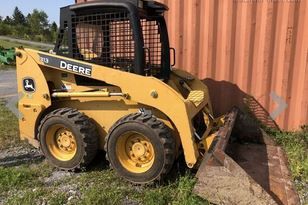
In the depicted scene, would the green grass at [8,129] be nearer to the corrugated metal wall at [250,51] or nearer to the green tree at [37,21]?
the corrugated metal wall at [250,51]

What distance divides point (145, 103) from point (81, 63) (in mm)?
931

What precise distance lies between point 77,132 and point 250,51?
3.06 meters

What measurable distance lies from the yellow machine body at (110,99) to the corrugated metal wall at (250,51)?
1.05m

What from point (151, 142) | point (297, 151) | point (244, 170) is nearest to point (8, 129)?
point (151, 142)

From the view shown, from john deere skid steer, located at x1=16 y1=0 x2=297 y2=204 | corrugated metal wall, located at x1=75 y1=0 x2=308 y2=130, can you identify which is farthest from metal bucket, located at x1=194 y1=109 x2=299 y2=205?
corrugated metal wall, located at x1=75 y1=0 x2=308 y2=130

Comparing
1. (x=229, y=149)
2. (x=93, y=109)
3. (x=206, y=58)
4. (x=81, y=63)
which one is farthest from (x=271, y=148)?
(x=81, y=63)

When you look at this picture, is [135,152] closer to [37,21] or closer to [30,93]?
[30,93]

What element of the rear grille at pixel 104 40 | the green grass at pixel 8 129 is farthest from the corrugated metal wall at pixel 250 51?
the green grass at pixel 8 129

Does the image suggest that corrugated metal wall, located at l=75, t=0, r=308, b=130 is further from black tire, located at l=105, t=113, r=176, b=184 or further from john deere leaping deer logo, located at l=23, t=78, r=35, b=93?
john deere leaping deer logo, located at l=23, t=78, r=35, b=93

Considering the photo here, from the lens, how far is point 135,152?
4.36 meters

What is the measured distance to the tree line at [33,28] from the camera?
4224 centimetres

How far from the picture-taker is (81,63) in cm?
454

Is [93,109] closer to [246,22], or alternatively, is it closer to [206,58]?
[206,58]

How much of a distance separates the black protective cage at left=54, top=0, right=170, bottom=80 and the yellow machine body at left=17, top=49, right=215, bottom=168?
0.67 ft
